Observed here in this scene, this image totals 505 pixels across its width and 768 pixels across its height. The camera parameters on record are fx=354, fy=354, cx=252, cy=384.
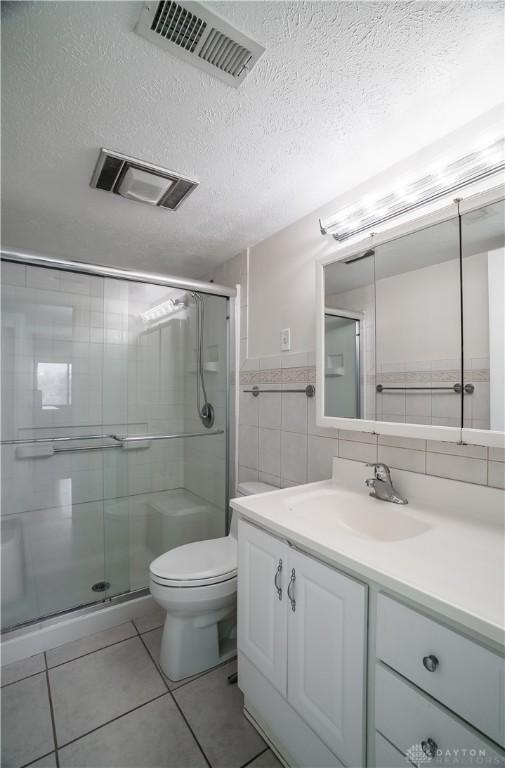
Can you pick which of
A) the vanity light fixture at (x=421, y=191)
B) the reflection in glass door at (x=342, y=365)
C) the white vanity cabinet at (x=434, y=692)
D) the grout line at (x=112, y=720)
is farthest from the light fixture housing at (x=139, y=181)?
the grout line at (x=112, y=720)

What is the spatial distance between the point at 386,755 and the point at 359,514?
24.9 inches

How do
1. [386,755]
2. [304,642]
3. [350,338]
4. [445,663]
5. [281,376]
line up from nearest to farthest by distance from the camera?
[445,663]
[386,755]
[304,642]
[350,338]
[281,376]

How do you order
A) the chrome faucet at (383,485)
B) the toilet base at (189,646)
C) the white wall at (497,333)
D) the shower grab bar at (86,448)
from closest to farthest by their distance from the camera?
the white wall at (497,333) < the chrome faucet at (383,485) < the toilet base at (189,646) < the shower grab bar at (86,448)

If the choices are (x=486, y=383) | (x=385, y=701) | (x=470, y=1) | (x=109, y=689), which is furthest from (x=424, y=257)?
(x=109, y=689)

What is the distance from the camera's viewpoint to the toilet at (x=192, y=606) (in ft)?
4.83

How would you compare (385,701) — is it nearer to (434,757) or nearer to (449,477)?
(434,757)

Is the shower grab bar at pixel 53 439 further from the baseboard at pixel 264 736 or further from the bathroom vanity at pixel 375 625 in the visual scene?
the baseboard at pixel 264 736

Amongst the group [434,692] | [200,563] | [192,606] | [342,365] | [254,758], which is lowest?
[254,758]

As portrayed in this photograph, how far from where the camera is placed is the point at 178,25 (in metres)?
0.89

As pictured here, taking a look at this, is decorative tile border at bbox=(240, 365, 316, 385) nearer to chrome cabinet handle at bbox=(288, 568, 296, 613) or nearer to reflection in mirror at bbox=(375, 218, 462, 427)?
reflection in mirror at bbox=(375, 218, 462, 427)

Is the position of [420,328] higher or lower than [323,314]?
lower

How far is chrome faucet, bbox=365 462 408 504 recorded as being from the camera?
131 centimetres

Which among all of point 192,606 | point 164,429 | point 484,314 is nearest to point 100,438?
point 164,429

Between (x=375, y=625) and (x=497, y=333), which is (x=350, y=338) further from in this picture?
(x=375, y=625)
